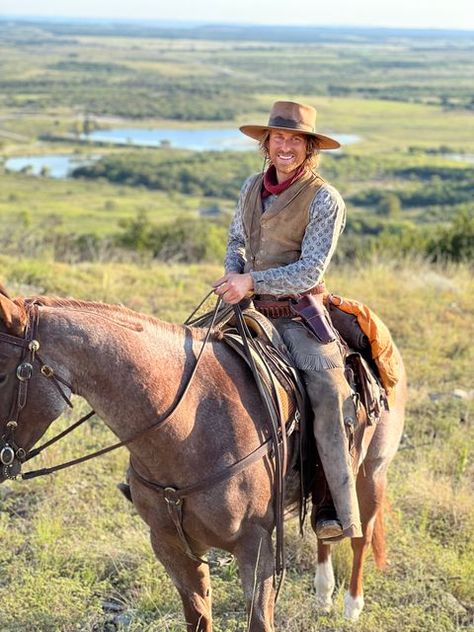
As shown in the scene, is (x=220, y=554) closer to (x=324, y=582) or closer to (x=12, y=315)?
(x=324, y=582)

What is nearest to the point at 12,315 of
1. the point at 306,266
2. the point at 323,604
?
the point at 306,266

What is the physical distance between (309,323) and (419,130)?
406 ft

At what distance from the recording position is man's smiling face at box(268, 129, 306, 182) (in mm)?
3826

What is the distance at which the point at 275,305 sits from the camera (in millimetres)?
3986

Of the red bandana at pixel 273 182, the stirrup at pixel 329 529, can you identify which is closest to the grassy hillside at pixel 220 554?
the stirrup at pixel 329 529

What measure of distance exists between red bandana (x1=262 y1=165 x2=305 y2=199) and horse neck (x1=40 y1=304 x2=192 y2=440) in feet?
3.19

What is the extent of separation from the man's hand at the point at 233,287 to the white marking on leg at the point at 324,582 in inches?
84.8

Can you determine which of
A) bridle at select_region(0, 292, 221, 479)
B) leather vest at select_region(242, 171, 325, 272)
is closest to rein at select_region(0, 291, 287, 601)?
bridle at select_region(0, 292, 221, 479)

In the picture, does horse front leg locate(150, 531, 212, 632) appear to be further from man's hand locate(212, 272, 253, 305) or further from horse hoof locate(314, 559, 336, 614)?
man's hand locate(212, 272, 253, 305)

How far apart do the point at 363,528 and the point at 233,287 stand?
1.95 metres

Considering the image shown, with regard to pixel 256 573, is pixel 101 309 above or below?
above

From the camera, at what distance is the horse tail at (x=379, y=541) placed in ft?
15.7

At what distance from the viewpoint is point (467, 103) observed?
146000 mm

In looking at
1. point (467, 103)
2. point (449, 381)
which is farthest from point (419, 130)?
point (449, 381)
